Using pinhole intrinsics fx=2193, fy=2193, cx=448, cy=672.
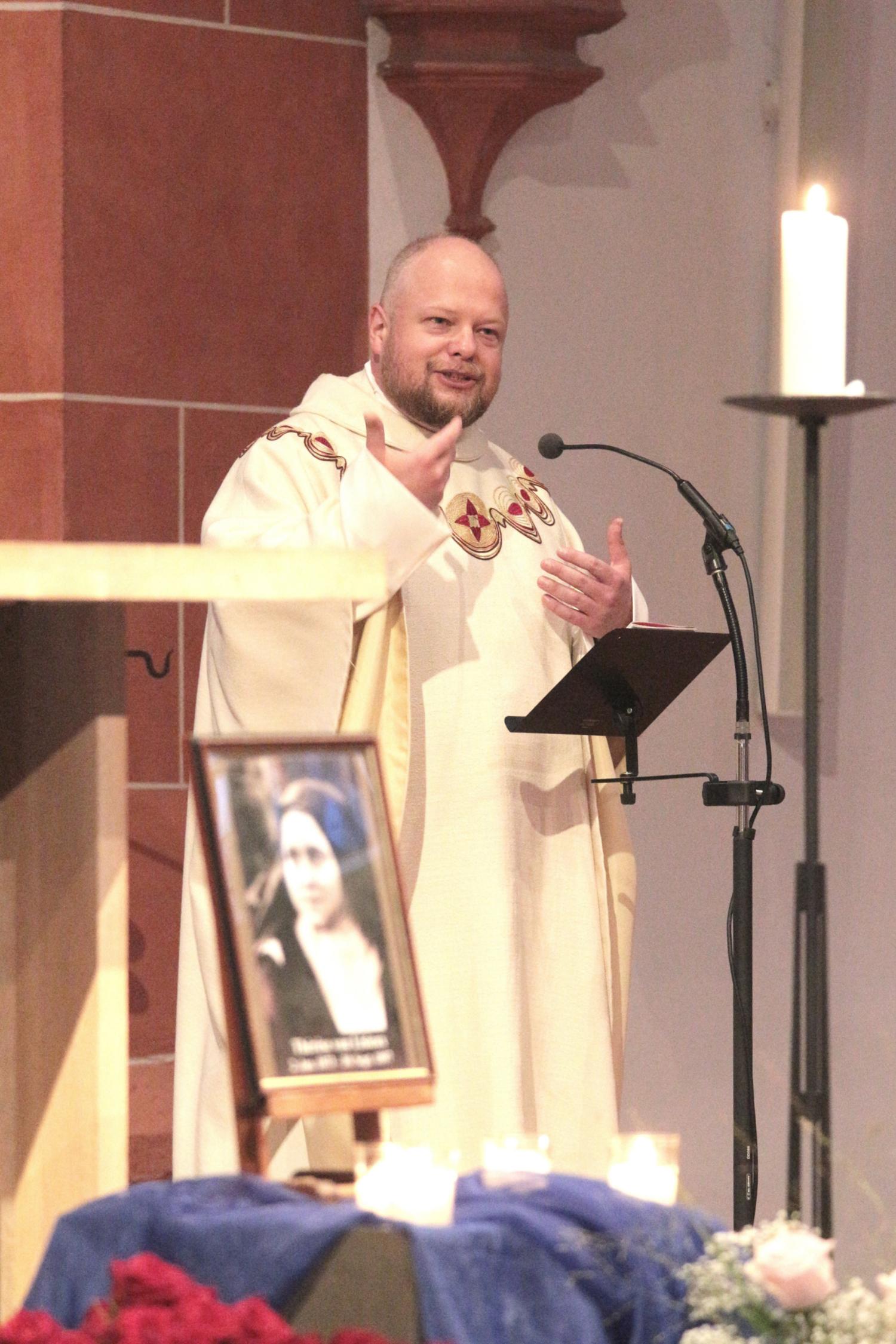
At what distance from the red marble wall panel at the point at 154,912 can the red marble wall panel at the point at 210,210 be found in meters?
0.96

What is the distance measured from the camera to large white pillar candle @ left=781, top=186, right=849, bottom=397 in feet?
6.66

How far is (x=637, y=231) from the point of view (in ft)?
18.7

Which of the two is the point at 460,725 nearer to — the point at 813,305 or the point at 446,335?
the point at 446,335

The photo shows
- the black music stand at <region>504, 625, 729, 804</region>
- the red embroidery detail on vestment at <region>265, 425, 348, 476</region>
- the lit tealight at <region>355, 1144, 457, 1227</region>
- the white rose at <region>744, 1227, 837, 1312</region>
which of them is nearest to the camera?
the white rose at <region>744, 1227, 837, 1312</region>

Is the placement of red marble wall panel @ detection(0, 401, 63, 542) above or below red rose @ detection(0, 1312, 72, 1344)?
above

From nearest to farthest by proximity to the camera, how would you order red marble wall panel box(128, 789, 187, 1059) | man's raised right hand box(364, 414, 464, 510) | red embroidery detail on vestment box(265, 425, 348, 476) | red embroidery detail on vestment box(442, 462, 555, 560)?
1. man's raised right hand box(364, 414, 464, 510)
2. red embroidery detail on vestment box(265, 425, 348, 476)
3. red embroidery detail on vestment box(442, 462, 555, 560)
4. red marble wall panel box(128, 789, 187, 1059)

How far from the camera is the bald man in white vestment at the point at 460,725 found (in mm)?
3809

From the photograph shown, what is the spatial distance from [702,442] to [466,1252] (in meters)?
4.21

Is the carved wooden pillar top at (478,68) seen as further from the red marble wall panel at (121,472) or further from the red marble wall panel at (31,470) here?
the red marble wall panel at (31,470)

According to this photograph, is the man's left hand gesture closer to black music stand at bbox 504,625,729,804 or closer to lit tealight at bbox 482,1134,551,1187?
black music stand at bbox 504,625,729,804

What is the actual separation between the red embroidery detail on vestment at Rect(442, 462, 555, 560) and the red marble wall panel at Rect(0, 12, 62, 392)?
3.77ft

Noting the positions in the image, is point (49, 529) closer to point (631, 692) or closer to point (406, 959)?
point (631, 692)

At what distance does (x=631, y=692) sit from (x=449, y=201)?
6.60 feet

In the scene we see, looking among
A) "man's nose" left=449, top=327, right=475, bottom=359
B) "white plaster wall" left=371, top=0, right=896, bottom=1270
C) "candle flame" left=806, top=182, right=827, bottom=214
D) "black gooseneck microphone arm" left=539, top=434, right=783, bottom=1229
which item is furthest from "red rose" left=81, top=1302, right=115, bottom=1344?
"white plaster wall" left=371, top=0, right=896, bottom=1270
